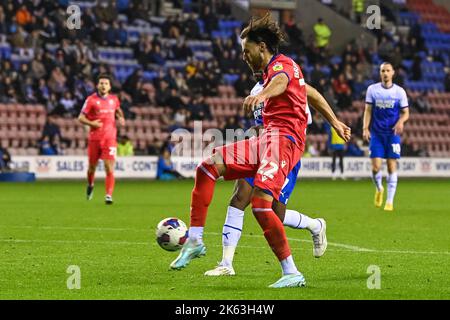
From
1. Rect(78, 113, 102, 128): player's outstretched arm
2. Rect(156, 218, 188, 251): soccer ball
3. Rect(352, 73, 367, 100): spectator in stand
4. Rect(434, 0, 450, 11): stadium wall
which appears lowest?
Rect(352, 73, 367, 100): spectator in stand

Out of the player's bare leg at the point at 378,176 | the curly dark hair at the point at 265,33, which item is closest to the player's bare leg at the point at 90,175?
the player's bare leg at the point at 378,176

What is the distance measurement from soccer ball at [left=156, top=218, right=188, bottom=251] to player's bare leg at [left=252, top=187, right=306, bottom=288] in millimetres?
1379

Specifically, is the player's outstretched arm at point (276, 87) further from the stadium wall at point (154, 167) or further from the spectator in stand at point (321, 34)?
the spectator in stand at point (321, 34)

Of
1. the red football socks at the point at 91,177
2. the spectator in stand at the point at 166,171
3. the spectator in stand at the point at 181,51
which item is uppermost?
the spectator in stand at the point at 181,51

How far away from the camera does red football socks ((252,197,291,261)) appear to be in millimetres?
8359

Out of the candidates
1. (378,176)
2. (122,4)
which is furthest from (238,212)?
(122,4)

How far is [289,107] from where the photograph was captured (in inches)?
343

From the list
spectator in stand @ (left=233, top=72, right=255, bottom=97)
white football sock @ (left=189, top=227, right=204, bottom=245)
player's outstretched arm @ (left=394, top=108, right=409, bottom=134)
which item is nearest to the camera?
white football sock @ (left=189, top=227, right=204, bottom=245)

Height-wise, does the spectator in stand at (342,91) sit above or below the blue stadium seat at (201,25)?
below

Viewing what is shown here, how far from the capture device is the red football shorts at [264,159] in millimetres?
8406

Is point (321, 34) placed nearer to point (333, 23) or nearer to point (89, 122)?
point (333, 23)

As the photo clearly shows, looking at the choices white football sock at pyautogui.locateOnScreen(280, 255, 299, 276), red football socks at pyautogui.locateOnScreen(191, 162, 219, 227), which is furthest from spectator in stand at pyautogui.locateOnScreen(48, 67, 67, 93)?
white football sock at pyautogui.locateOnScreen(280, 255, 299, 276)

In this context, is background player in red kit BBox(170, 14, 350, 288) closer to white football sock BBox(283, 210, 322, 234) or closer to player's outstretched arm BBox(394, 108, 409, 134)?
white football sock BBox(283, 210, 322, 234)

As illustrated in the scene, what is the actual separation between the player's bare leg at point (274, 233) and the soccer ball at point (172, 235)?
1.38 m
